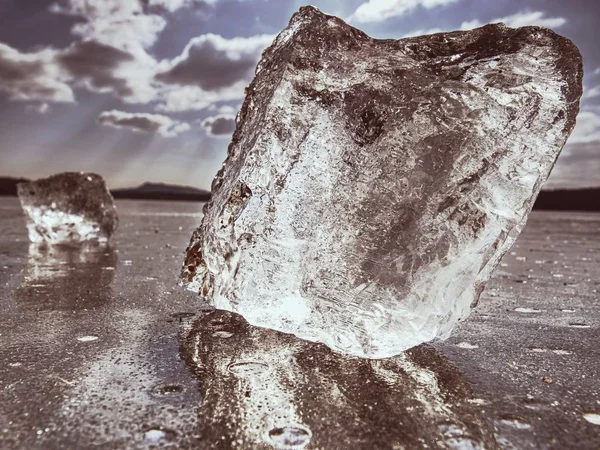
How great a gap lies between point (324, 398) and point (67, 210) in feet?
18.9

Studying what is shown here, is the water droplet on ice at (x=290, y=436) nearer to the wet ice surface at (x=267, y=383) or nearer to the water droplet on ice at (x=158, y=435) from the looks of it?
the wet ice surface at (x=267, y=383)

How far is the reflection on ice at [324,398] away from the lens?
4.02ft

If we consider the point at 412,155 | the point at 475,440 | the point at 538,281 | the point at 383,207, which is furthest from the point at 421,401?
the point at 538,281

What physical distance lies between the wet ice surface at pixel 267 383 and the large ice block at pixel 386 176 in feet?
0.67

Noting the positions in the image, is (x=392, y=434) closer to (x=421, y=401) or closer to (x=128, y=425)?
(x=421, y=401)

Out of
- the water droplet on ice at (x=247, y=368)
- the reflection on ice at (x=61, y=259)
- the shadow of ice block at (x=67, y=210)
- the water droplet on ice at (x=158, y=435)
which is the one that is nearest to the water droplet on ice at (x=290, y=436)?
the water droplet on ice at (x=158, y=435)

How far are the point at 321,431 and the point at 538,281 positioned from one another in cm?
310

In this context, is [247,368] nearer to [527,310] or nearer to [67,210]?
[527,310]

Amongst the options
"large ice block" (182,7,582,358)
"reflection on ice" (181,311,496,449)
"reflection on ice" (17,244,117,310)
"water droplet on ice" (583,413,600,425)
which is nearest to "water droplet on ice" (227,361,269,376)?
"reflection on ice" (181,311,496,449)

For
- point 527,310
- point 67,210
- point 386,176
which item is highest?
point 386,176

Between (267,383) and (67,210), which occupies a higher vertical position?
(67,210)

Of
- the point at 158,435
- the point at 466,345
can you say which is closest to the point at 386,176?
the point at 466,345

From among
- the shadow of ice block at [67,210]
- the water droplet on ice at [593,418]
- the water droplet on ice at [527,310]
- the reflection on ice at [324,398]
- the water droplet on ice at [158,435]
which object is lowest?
the water droplet on ice at [527,310]

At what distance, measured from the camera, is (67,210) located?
630 centimetres
